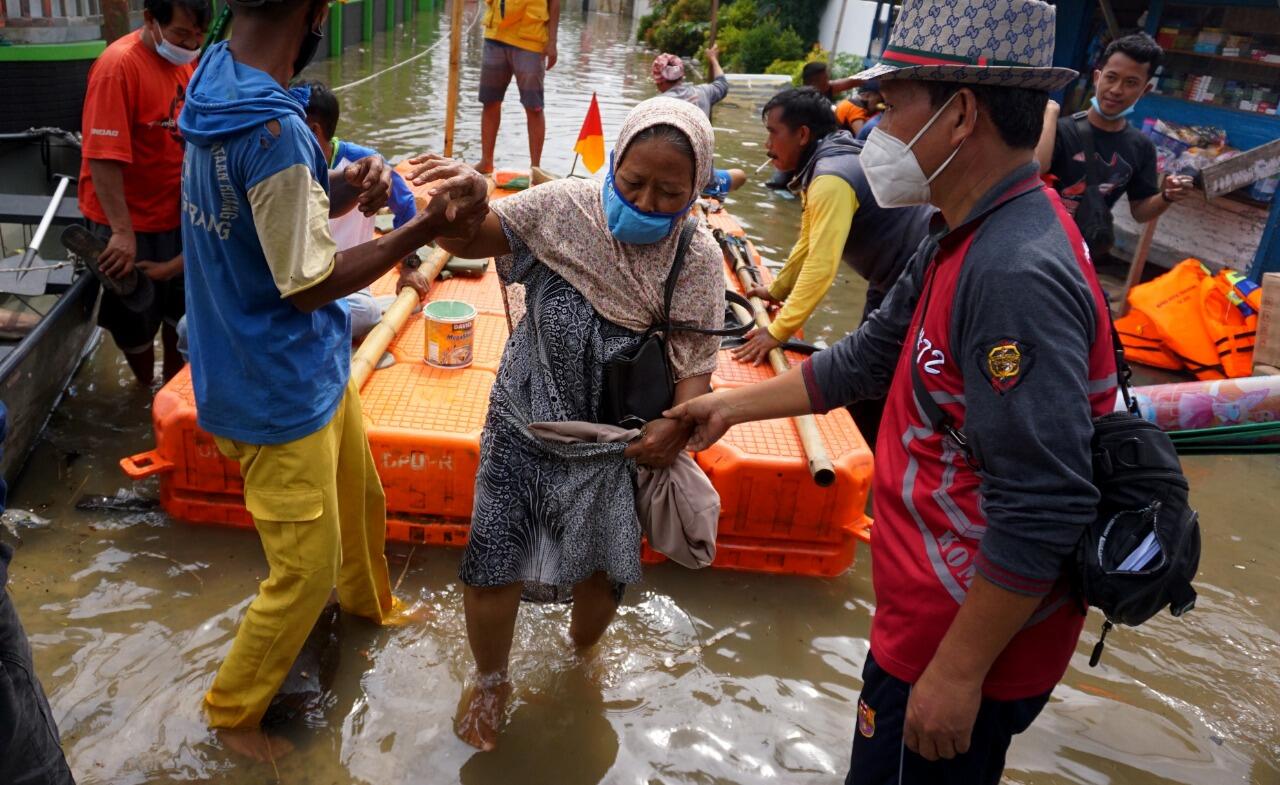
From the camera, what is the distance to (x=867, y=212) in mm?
4098

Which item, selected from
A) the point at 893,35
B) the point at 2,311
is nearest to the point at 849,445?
the point at 893,35

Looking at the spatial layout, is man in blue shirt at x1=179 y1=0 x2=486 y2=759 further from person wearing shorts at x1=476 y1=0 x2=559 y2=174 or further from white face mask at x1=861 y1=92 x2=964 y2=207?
person wearing shorts at x1=476 y1=0 x2=559 y2=174

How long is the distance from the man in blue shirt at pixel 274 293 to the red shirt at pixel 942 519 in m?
1.12

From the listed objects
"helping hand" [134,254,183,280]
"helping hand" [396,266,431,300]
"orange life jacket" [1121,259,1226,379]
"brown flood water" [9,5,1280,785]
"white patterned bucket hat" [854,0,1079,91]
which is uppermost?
"white patterned bucket hat" [854,0,1079,91]

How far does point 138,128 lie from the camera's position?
3861 mm

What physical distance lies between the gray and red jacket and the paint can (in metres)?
2.45

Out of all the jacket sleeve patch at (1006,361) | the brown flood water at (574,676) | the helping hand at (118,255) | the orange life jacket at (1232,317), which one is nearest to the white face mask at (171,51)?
the helping hand at (118,255)

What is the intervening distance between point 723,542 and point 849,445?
27.6 inches

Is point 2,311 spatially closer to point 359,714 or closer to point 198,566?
point 198,566

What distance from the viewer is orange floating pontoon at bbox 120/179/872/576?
347 centimetres

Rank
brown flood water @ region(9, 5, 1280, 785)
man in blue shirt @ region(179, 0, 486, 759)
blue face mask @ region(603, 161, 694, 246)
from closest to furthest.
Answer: man in blue shirt @ region(179, 0, 486, 759), blue face mask @ region(603, 161, 694, 246), brown flood water @ region(9, 5, 1280, 785)

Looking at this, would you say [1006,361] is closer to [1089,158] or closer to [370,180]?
[370,180]

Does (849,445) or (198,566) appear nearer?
(198,566)

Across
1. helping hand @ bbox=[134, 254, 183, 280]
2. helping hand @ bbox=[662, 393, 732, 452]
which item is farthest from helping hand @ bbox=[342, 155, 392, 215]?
helping hand @ bbox=[134, 254, 183, 280]
